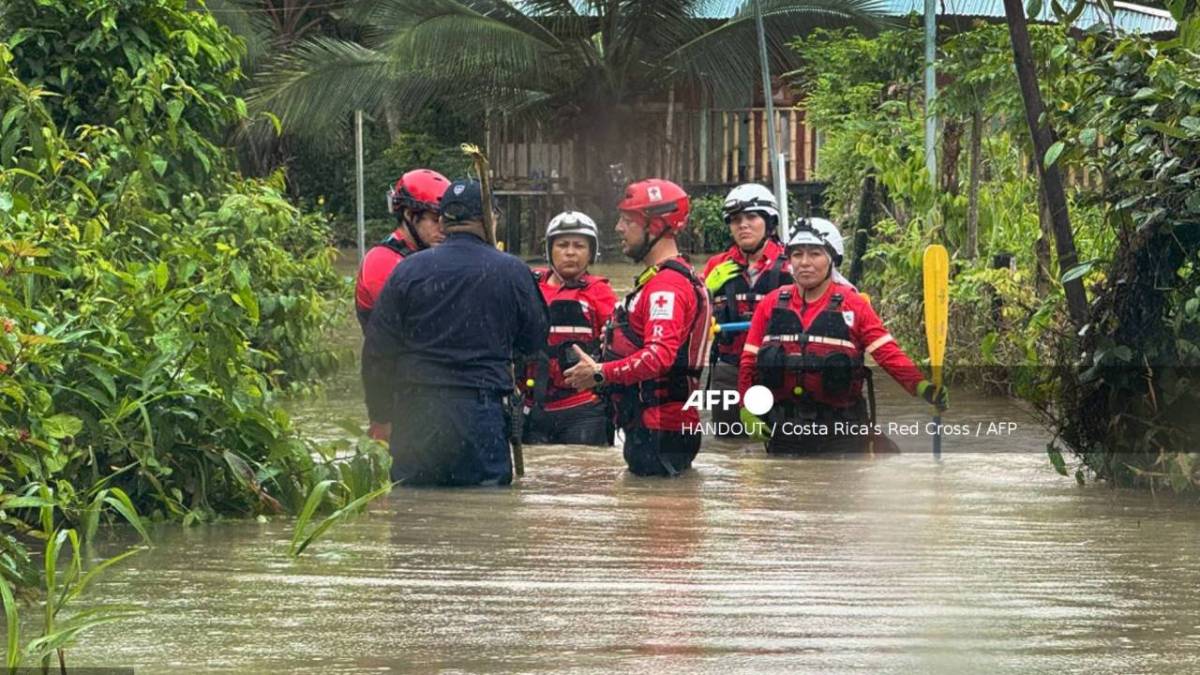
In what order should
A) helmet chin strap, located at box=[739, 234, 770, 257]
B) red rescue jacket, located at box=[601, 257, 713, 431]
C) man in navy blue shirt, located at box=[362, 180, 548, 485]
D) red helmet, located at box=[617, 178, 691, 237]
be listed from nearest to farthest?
man in navy blue shirt, located at box=[362, 180, 548, 485] < red rescue jacket, located at box=[601, 257, 713, 431] < red helmet, located at box=[617, 178, 691, 237] < helmet chin strap, located at box=[739, 234, 770, 257]

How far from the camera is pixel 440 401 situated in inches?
349

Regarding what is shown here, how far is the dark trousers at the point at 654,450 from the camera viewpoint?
402 inches

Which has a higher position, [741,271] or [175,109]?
[175,109]

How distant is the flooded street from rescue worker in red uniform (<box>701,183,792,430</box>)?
7.60ft

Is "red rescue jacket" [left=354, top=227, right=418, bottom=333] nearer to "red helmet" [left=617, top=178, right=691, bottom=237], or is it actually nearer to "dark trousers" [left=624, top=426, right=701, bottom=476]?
"red helmet" [left=617, top=178, right=691, bottom=237]

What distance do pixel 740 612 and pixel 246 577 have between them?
5.45 feet

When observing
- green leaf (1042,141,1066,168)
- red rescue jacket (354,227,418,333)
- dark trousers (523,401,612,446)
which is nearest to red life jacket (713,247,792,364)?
dark trousers (523,401,612,446)

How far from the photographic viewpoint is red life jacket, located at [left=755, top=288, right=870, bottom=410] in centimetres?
1044

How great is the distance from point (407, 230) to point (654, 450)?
161cm

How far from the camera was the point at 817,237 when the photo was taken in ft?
34.3

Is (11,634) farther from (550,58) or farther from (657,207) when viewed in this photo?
(550,58)

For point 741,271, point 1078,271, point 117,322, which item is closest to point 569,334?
point 741,271

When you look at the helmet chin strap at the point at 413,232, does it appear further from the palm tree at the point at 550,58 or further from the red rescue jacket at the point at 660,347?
the palm tree at the point at 550,58

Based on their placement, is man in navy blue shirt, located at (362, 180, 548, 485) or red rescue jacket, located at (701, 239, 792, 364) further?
red rescue jacket, located at (701, 239, 792, 364)
